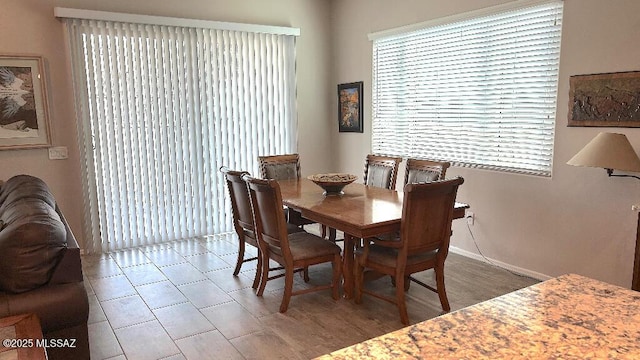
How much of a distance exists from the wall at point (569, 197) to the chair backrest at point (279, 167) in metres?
1.61

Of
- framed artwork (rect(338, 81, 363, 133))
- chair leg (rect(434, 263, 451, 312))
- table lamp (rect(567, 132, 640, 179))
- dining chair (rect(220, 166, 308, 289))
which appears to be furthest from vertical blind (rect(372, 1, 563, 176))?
dining chair (rect(220, 166, 308, 289))

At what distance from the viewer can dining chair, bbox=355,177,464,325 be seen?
2.98m

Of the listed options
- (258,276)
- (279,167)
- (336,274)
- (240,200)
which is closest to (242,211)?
(240,200)

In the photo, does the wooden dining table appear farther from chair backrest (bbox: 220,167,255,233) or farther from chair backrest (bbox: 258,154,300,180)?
chair backrest (bbox: 258,154,300,180)

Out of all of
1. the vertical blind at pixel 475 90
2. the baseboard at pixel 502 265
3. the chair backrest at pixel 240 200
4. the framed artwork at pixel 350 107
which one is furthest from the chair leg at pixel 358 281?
the framed artwork at pixel 350 107

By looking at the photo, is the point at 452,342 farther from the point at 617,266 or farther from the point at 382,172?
the point at 382,172

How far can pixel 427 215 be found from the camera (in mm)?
3070

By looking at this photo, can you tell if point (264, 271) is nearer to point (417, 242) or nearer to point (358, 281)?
point (358, 281)

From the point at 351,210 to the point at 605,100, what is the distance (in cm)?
203

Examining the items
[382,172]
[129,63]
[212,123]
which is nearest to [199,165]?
[212,123]

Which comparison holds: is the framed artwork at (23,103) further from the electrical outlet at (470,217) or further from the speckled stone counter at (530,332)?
the speckled stone counter at (530,332)

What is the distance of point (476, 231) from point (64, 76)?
4.29 metres

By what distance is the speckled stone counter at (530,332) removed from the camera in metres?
0.94

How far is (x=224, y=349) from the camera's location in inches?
112
